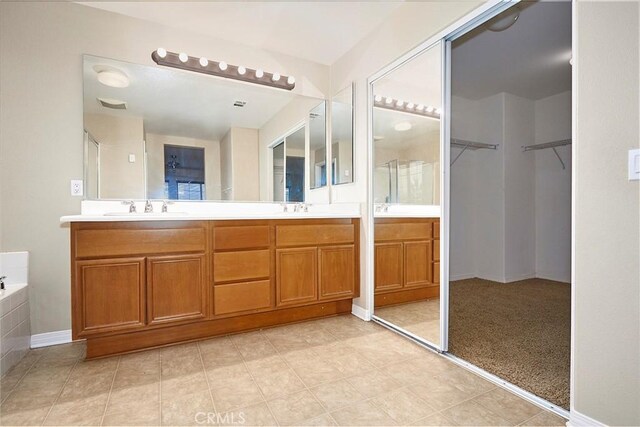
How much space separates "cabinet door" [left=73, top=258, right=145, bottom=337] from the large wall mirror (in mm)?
672

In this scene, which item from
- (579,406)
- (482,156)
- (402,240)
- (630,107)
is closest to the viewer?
(630,107)

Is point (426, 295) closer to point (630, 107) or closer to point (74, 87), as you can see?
point (630, 107)

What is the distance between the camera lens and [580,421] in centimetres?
126

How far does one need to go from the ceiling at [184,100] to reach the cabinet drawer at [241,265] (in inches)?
44.4

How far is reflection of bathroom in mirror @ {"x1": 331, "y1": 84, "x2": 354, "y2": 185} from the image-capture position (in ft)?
9.32

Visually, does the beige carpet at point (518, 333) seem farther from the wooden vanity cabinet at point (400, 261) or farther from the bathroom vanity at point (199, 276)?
the bathroom vanity at point (199, 276)

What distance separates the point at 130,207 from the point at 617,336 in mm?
2835

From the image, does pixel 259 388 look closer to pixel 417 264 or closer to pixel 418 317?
pixel 418 317

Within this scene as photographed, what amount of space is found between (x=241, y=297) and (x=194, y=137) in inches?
55.7

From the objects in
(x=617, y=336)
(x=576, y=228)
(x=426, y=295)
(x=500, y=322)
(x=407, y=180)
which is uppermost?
(x=407, y=180)

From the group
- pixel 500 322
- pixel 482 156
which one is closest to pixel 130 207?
pixel 500 322

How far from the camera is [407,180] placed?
8.27 feet

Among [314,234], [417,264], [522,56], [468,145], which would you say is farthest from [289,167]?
[522,56]

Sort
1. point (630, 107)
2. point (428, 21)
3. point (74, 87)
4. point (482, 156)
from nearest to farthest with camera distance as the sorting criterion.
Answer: point (630, 107) → point (428, 21) → point (74, 87) → point (482, 156)
